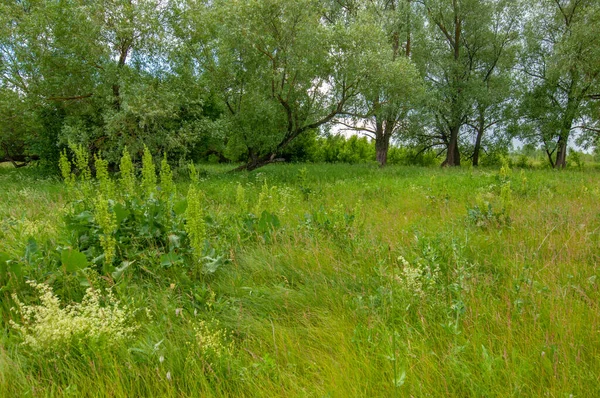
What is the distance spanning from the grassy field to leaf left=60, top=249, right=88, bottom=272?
0.06 feet

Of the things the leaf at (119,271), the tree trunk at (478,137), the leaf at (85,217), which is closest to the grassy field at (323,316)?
the leaf at (119,271)

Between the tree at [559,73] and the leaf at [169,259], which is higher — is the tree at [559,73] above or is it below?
above

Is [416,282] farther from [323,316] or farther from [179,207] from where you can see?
[179,207]

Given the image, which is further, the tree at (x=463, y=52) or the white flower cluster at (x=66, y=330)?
the tree at (x=463, y=52)

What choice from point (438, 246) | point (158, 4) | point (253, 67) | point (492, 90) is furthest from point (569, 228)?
point (492, 90)

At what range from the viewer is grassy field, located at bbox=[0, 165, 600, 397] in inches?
69.8

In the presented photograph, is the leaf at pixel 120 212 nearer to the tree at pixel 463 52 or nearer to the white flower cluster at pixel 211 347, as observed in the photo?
the white flower cluster at pixel 211 347

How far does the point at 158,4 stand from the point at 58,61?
4.05 m

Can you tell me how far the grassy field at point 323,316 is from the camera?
177cm

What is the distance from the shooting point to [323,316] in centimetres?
244

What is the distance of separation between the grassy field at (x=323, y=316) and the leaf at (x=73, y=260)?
0.02m


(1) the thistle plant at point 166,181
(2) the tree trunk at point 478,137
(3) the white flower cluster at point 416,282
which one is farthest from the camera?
(2) the tree trunk at point 478,137

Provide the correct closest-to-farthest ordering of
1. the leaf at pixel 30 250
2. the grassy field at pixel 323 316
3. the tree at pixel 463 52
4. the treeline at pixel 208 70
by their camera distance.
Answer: the grassy field at pixel 323 316 < the leaf at pixel 30 250 < the treeline at pixel 208 70 < the tree at pixel 463 52

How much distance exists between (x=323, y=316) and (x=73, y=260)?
7.03 ft
